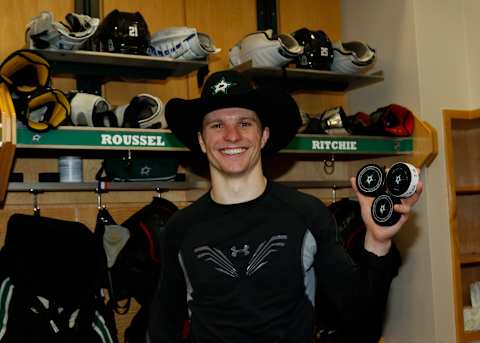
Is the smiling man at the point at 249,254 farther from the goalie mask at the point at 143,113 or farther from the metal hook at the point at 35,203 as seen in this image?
the metal hook at the point at 35,203

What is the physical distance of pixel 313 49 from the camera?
137 inches

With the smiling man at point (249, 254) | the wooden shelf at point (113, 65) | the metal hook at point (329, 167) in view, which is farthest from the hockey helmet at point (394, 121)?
the smiling man at point (249, 254)

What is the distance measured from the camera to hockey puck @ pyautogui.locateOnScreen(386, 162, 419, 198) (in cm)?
192

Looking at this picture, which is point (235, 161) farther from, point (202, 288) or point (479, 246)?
point (479, 246)

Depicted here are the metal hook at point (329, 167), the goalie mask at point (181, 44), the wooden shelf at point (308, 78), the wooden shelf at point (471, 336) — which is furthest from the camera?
the metal hook at point (329, 167)

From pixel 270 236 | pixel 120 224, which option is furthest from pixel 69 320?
pixel 270 236

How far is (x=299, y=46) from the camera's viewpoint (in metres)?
3.40

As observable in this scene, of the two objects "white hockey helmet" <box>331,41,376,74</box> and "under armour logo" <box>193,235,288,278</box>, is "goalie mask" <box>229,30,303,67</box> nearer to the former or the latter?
"white hockey helmet" <box>331,41,376,74</box>

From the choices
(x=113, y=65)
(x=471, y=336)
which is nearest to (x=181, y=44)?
(x=113, y=65)

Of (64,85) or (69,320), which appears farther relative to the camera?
(64,85)

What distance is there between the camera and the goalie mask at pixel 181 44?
10.1 ft

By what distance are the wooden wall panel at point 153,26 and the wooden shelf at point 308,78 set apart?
0.41 metres

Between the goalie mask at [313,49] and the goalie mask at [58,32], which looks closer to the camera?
the goalie mask at [58,32]

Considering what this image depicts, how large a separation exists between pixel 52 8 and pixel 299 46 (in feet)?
4.13
